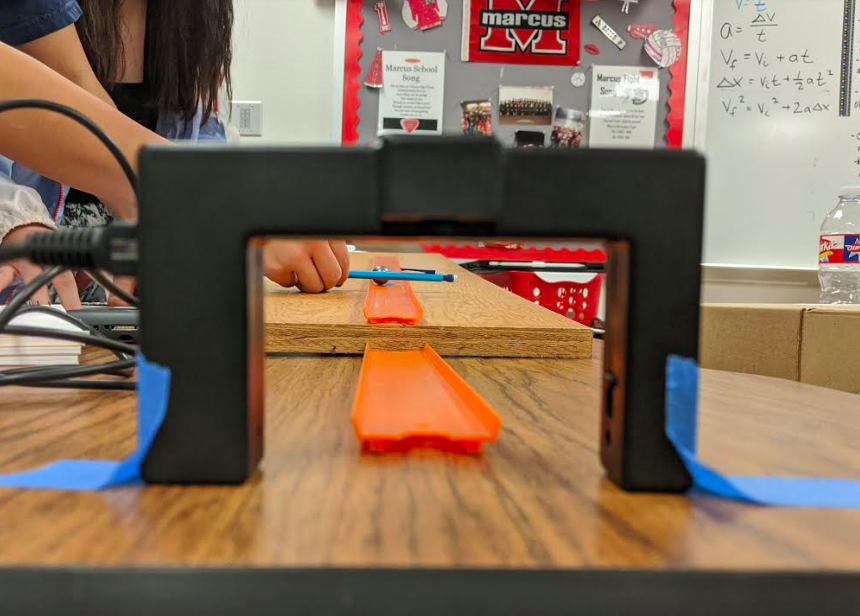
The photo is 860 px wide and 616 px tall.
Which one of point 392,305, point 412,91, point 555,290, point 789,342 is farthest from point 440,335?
point 412,91

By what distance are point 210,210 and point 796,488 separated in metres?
0.22

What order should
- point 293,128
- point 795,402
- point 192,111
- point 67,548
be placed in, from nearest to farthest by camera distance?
point 67,548 → point 795,402 → point 192,111 → point 293,128

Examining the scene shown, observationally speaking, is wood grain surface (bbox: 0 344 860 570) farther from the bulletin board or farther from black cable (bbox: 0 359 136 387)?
the bulletin board

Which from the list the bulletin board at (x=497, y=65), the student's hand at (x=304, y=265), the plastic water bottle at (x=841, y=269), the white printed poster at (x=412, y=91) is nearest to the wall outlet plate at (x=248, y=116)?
the bulletin board at (x=497, y=65)

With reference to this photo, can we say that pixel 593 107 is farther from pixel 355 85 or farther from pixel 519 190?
pixel 519 190

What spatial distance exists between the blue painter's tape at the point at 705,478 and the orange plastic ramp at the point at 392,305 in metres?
0.37

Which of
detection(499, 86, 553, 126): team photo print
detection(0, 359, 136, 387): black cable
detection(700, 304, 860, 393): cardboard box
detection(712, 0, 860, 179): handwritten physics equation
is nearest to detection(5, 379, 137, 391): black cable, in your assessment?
detection(0, 359, 136, 387): black cable

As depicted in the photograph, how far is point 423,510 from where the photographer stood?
188mm

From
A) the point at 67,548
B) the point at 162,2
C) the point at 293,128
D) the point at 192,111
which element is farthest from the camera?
the point at 293,128

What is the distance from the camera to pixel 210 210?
20 cm

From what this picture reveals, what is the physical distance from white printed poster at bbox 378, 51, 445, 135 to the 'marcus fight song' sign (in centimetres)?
12

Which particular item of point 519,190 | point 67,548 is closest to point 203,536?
point 67,548

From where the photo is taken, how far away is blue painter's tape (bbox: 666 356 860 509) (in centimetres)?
20

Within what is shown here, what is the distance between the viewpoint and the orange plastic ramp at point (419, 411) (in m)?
0.25
